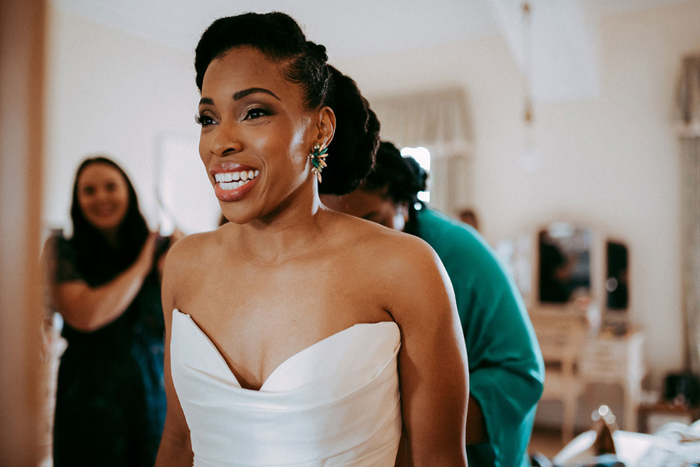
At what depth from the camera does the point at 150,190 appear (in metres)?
5.69

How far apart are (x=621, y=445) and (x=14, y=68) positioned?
2.71 metres

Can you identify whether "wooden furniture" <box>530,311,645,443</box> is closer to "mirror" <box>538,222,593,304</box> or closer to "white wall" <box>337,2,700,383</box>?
→ "mirror" <box>538,222,593,304</box>

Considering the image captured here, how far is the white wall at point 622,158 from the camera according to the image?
5008 mm

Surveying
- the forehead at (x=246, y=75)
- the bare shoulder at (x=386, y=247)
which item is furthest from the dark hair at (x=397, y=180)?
the forehead at (x=246, y=75)

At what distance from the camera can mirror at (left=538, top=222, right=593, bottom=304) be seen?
5.13 meters

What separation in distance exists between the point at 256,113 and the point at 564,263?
4.84m

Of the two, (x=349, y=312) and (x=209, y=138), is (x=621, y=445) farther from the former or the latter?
(x=209, y=138)

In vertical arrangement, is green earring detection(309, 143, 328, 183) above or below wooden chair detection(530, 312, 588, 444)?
above

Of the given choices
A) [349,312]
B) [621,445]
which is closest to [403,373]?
[349,312]

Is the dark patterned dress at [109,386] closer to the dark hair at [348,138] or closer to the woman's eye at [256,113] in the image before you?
the dark hair at [348,138]

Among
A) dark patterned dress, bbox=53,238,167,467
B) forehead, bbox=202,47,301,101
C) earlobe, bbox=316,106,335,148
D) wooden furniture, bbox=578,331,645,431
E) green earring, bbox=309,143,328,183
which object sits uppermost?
forehead, bbox=202,47,301,101

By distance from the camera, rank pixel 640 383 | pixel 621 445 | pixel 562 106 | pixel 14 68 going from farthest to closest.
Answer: pixel 562 106 → pixel 640 383 → pixel 621 445 → pixel 14 68

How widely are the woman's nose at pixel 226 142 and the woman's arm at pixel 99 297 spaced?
143cm

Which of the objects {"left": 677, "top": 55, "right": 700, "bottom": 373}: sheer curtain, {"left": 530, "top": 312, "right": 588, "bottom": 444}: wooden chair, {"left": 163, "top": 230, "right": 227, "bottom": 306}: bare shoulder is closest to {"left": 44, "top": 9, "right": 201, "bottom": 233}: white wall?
{"left": 163, "top": 230, "right": 227, "bottom": 306}: bare shoulder
